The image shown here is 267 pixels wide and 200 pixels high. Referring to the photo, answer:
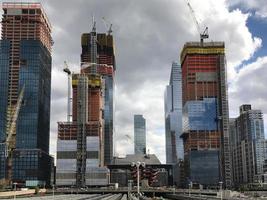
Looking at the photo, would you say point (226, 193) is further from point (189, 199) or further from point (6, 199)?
point (6, 199)

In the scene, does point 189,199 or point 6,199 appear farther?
point 189,199

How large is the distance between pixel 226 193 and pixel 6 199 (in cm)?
8237

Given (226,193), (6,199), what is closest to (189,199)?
(226,193)

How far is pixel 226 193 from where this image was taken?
18300cm

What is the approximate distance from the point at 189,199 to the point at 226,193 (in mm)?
14904

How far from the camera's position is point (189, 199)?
618ft

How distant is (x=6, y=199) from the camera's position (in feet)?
578

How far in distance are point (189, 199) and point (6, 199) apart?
69715 millimetres
